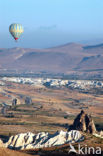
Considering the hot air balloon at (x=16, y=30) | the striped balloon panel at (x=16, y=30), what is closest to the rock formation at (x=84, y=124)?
the hot air balloon at (x=16, y=30)

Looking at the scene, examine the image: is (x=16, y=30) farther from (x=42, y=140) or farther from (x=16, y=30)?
(x=42, y=140)

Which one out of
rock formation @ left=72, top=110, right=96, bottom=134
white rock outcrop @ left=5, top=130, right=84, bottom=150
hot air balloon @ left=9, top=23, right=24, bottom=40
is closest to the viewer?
white rock outcrop @ left=5, top=130, right=84, bottom=150

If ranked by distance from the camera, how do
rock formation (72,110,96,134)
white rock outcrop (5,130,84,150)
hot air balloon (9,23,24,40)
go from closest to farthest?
white rock outcrop (5,130,84,150) → rock formation (72,110,96,134) → hot air balloon (9,23,24,40)

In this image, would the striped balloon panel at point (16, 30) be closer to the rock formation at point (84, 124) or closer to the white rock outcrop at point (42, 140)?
the rock formation at point (84, 124)

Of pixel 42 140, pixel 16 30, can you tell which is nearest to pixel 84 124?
pixel 42 140

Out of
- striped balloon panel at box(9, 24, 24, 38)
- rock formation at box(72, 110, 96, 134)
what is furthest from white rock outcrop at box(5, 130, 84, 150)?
striped balloon panel at box(9, 24, 24, 38)

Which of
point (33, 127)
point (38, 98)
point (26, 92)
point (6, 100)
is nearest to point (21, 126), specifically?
point (33, 127)

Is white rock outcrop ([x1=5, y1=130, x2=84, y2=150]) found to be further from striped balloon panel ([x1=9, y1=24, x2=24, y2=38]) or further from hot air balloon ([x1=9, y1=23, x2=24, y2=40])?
striped balloon panel ([x1=9, y1=24, x2=24, y2=38])

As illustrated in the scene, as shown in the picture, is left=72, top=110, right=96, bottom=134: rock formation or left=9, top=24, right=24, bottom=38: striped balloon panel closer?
left=72, top=110, right=96, bottom=134: rock formation
